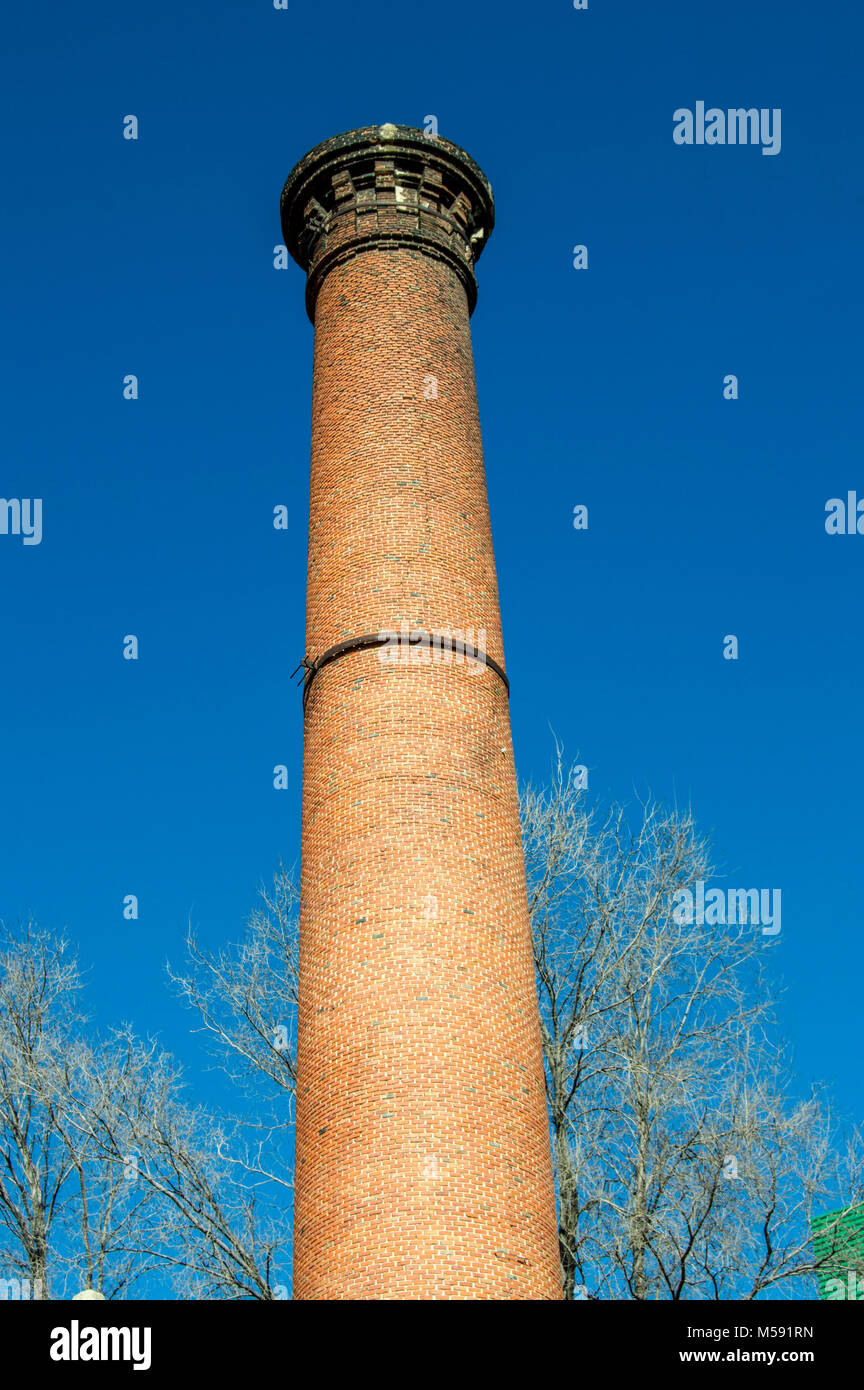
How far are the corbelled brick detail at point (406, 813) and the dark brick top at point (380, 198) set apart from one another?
1.1 inches

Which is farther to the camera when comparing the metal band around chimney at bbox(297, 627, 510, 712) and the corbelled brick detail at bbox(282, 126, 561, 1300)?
the metal band around chimney at bbox(297, 627, 510, 712)

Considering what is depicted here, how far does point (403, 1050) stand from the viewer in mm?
11695

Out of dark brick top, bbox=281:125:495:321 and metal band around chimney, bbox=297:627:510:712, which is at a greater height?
dark brick top, bbox=281:125:495:321

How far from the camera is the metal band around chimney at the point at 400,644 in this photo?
14.1 metres

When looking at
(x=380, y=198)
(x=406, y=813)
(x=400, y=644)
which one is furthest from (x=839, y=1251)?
(x=380, y=198)

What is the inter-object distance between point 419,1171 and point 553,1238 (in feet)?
5.09

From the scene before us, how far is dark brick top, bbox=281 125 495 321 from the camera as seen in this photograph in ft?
57.4

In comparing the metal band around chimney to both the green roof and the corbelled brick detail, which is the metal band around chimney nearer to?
the corbelled brick detail

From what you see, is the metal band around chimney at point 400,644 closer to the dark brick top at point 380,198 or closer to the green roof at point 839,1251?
the dark brick top at point 380,198

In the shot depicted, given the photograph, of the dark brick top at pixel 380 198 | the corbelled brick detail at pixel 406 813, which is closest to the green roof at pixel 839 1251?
the corbelled brick detail at pixel 406 813

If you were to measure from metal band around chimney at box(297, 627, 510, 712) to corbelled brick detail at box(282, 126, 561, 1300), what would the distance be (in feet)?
0.35

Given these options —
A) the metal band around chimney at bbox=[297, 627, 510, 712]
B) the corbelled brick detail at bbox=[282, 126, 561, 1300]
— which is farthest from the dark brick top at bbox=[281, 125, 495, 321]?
the metal band around chimney at bbox=[297, 627, 510, 712]

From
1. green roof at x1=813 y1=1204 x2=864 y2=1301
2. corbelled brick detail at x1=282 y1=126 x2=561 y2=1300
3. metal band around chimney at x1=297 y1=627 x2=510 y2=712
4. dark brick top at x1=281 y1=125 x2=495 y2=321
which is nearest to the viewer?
corbelled brick detail at x1=282 y1=126 x2=561 y2=1300
